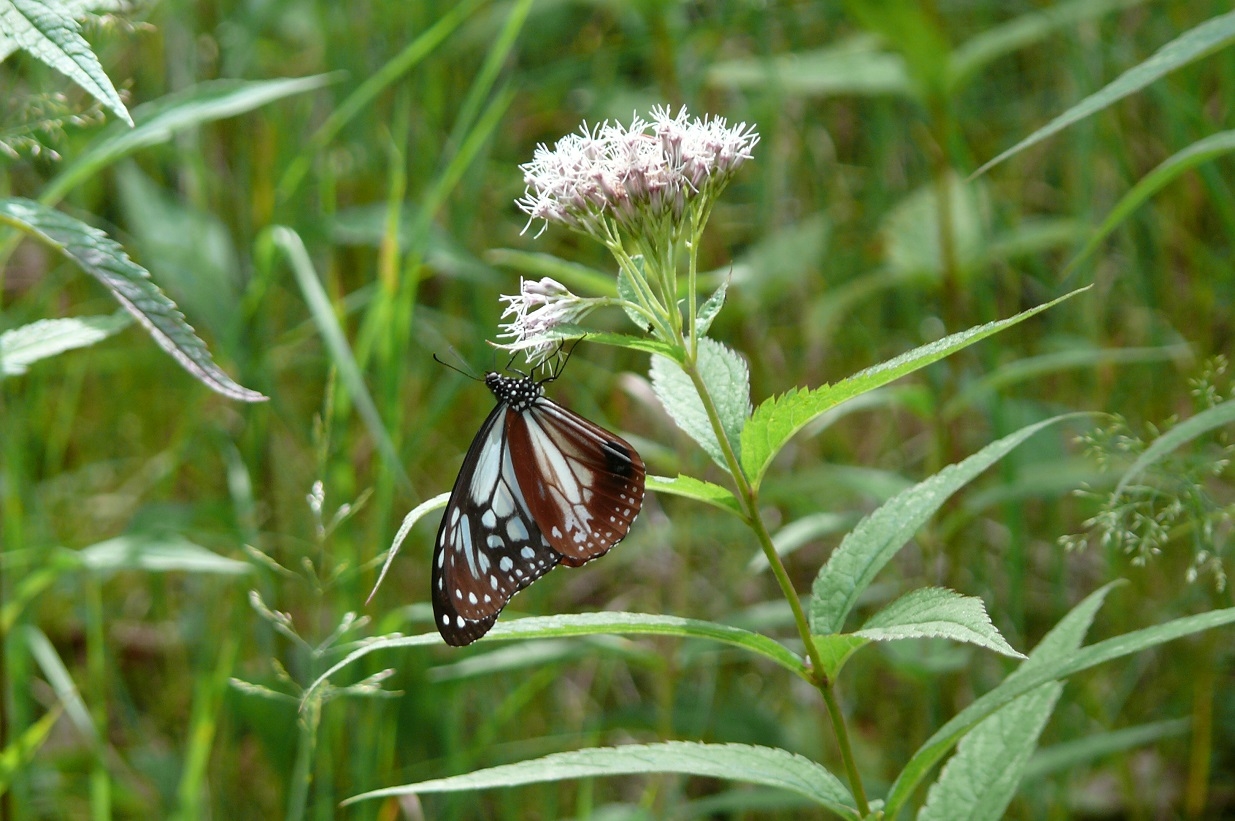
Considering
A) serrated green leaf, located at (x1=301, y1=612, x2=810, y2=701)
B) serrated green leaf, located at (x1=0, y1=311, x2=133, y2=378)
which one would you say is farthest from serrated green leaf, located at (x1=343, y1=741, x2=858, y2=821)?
serrated green leaf, located at (x1=0, y1=311, x2=133, y2=378)

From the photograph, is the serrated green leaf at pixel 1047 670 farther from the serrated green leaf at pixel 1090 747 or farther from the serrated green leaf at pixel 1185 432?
the serrated green leaf at pixel 1090 747

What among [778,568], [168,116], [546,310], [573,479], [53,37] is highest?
[168,116]

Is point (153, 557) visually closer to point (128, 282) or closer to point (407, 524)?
point (128, 282)

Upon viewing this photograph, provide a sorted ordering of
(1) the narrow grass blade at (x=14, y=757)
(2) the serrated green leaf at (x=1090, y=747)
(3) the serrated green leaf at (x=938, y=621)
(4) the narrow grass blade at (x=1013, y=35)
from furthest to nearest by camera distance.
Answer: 1. (4) the narrow grass blade at (x=1013, y=35)
2. (2) the serrated green leaf at (x=1090, y=747)
3. (1) the narrow grass blade at (x=14, y=757)
4. (3) the serrated green leaf at (x=938, y=621)

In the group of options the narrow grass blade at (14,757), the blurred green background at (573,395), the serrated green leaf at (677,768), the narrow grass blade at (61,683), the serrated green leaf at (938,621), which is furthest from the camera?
the blurred green background at (573,395)

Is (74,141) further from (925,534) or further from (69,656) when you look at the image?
(925,534)

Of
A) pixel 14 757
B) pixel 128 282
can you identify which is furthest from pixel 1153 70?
pixel 14 757

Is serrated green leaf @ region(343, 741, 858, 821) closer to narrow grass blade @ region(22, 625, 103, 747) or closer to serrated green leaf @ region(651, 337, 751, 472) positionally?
serrated green leaf @ region(651, 337, 751, 472)

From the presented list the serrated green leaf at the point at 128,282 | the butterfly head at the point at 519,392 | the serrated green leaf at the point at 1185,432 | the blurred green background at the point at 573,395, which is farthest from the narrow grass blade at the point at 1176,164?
the serrated green leaf at the point at 128,282
